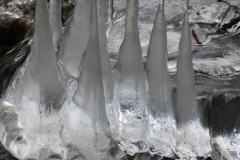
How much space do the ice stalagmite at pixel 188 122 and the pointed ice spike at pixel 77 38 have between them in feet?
1.05

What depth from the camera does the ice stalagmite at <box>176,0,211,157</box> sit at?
110 cm

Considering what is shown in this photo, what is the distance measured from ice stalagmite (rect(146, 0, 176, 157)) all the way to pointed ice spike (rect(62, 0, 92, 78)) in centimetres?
23

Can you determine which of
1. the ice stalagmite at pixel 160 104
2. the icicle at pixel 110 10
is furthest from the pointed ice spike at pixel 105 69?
the icicle at pixel 110 10

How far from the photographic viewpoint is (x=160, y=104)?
116cm

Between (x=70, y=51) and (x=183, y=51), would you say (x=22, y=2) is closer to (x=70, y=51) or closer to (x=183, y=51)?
(x=70, y=51)

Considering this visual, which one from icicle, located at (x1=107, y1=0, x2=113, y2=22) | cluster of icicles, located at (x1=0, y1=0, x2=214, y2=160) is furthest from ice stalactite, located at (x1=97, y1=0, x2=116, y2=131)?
icicle, located at (x1=107, y1=0, x2=113, y2=22)

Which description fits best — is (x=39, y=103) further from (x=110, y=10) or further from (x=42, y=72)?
(x=110, y=10)

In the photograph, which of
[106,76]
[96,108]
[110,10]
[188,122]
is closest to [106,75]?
[106,76]

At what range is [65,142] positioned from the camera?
1.12 metres

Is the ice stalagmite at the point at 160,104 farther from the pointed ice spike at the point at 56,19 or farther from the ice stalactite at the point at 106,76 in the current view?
the pointed ice spike at the point at 56,19

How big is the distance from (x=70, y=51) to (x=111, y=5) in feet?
1.77

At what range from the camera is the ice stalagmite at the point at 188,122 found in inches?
43.4

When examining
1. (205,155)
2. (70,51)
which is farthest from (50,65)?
(205,155)

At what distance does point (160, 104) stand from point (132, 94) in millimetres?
79
